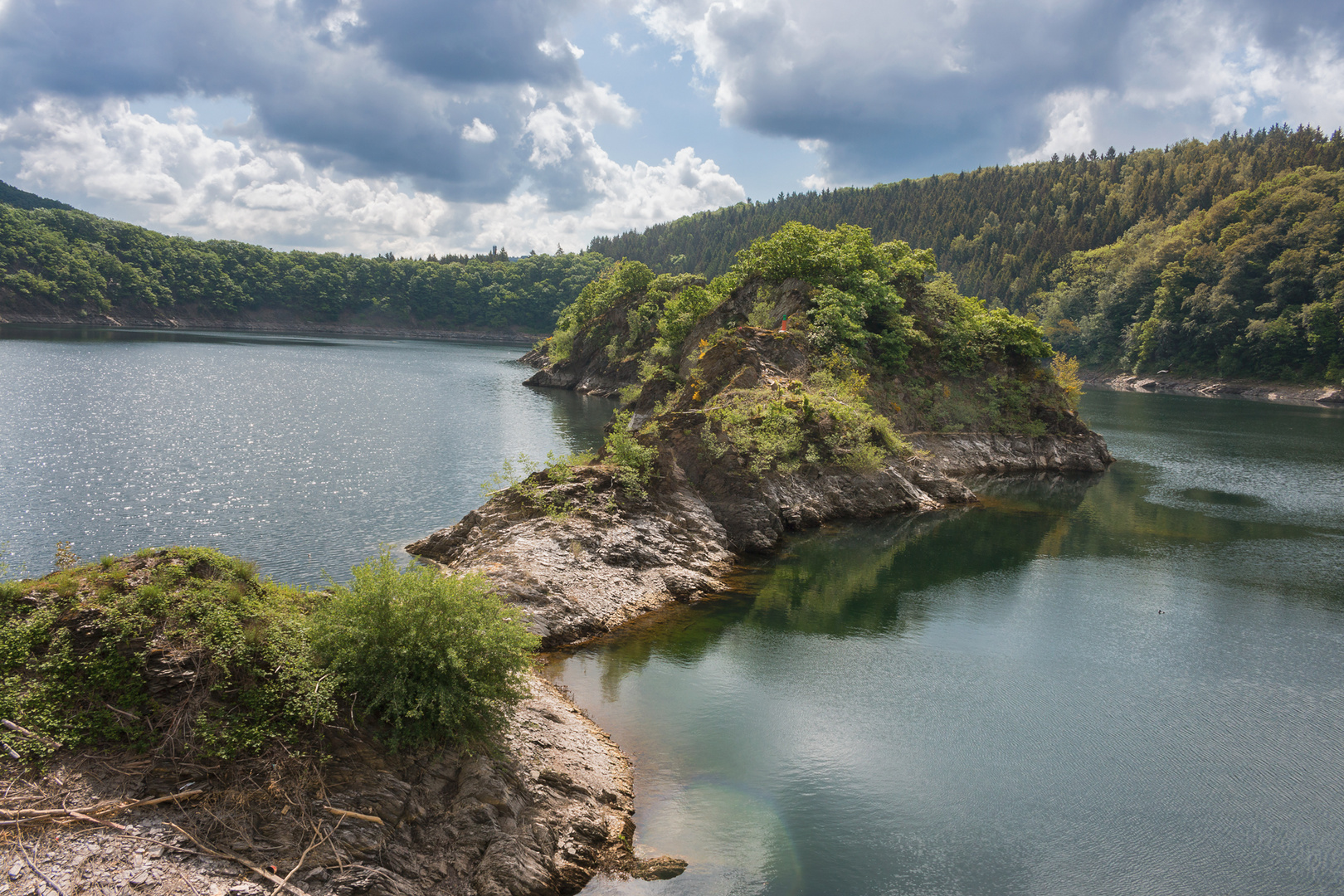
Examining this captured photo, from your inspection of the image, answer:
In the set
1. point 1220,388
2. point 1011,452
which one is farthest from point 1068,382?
point 1220,388

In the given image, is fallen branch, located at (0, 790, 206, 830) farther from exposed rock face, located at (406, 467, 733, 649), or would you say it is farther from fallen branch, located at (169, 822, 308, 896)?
exposed rock face, located at (406, 467, 733, 649)

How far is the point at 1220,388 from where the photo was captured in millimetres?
106438

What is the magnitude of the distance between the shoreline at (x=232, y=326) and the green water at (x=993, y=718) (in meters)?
157

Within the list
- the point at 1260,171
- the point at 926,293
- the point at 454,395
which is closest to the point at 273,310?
the point at 454,395

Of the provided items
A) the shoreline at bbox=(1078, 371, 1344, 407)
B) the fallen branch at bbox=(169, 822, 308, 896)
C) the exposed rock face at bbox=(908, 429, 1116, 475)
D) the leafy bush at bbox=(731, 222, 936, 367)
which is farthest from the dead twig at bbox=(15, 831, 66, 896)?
the shoreline at bbox=(1078, 371, 1344, 407)

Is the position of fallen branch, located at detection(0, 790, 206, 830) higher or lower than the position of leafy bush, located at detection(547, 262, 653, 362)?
lower

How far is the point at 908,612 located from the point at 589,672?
490 inches

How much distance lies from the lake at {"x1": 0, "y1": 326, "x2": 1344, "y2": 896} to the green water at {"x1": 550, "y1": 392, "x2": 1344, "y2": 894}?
8 cm

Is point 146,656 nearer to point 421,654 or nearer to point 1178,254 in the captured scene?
point 421,654

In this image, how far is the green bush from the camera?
40.0ft

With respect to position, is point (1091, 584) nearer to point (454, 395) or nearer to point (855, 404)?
point (855, 404)

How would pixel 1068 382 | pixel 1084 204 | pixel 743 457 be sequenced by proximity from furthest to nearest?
pixel 1084 204 < pixel 1068 382 < pixel 743 457

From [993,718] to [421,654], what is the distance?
14377mm

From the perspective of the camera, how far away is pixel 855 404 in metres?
41.9
